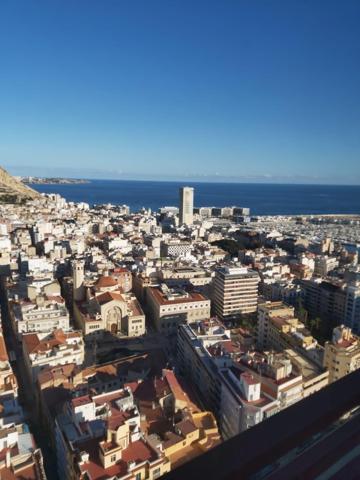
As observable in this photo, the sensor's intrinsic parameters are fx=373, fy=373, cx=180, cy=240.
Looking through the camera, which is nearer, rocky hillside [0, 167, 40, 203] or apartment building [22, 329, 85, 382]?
apartment building [22, 329, 85, 382]

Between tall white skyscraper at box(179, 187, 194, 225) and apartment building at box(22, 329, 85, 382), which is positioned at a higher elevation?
tall white skyscraper at box(179, 187, 194, 225)

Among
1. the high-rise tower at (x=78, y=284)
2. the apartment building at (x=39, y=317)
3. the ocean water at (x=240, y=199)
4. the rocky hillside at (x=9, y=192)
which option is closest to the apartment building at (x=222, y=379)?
the apartment building at (x=39, y=317)

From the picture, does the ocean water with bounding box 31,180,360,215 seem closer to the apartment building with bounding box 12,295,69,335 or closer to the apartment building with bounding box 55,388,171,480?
the apartment building with bounding box 12,295,69,335

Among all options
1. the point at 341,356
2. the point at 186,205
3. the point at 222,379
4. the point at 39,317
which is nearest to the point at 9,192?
the point at 186,205

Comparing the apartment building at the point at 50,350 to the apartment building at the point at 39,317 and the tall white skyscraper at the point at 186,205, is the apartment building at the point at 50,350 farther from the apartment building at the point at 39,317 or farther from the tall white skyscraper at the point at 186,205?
the tall white skyscraper at the point at 186,205

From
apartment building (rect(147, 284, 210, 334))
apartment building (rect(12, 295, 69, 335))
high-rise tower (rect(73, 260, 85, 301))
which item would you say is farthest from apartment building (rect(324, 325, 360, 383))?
high-rise tower (rect(73, 260, 85, 301))

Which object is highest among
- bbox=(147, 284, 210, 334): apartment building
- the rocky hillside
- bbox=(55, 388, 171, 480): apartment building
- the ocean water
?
the rocky hillside

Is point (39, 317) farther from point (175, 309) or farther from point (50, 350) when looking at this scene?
point (175, 309)

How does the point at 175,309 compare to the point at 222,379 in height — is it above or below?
below

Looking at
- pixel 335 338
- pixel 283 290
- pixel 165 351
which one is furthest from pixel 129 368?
pixel 283 290

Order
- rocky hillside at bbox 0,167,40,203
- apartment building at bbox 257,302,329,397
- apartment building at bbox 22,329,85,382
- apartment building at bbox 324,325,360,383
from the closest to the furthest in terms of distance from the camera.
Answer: apartment building at bbox 257,302,329,397 → apartment building at bbox 324,325,360,383 → apartment building at bbox 22,329,85,382 → rocky hillside at bbox 0,167,40,203

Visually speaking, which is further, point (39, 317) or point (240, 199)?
point (240, 199)
